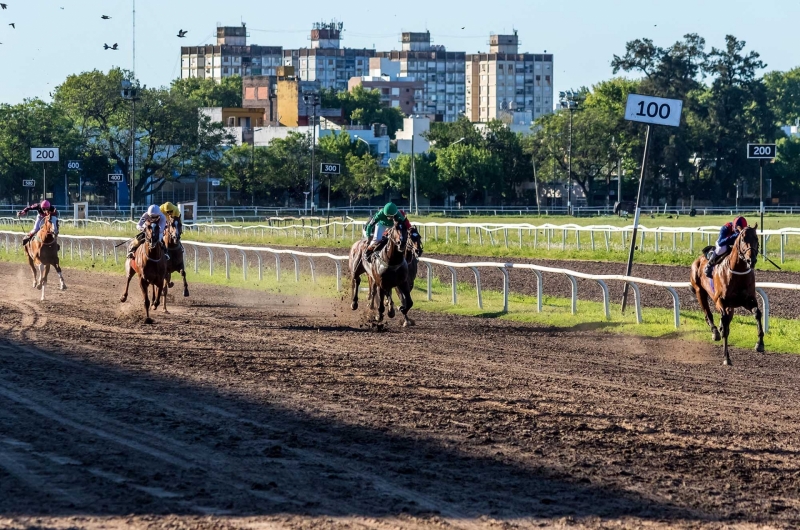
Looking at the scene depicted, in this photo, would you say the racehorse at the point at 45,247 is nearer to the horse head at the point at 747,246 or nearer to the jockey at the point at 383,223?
the jockey at the point at 383,223

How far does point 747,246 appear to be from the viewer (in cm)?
1292

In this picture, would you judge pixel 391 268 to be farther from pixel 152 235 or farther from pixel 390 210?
pixel 152 235

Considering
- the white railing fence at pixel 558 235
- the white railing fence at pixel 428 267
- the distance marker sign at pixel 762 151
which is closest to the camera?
the white railing fence at pixel 428 267

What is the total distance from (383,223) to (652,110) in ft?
13.5

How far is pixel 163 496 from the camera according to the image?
266 inches

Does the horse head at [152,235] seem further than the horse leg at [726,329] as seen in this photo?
Yes

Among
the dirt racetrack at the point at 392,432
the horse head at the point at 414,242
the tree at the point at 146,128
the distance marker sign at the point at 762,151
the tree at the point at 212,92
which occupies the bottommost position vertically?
the dirt racetrack at the point at 392,432

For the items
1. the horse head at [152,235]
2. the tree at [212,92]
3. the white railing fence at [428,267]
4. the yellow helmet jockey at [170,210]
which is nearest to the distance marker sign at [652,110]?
the white railing fence at [428,267]

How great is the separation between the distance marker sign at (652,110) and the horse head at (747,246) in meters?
4.21

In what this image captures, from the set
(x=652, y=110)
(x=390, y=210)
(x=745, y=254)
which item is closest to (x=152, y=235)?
→ (x=390, y=210)

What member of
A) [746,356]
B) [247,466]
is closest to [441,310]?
[746,356]

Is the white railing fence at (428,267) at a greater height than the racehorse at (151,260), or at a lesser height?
lesser

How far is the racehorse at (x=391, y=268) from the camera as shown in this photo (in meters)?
15.8

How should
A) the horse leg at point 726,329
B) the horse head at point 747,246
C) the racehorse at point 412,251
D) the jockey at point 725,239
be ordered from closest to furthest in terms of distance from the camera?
the horse head at point 747,246, the horse leg at point 726,329, the jockey at point 725,239, the racehorse at point 412,251
